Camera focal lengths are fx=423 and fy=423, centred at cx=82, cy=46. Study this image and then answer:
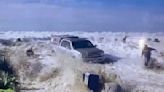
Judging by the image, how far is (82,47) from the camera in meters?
6.41

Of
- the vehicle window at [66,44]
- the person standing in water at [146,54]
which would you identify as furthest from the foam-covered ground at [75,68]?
the vehicle window at [66,44]

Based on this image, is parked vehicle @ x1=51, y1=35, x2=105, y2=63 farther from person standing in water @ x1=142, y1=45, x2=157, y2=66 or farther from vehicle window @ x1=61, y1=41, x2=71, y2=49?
person standing in water @ x1=142, y1=45, x2=157, y2=66

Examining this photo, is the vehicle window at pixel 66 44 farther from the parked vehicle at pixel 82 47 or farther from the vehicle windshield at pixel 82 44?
the vehicle windshield at pixel 82 44

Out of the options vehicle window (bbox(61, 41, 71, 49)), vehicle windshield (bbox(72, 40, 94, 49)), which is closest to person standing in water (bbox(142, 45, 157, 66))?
vehicle windshield (bbox(72, 40, 94, 49))

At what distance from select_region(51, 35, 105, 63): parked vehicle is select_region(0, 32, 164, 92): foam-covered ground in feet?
0.42

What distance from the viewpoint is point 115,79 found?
5793 millimetres

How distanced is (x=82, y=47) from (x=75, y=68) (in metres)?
0.67

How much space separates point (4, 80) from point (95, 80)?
3.99 feet

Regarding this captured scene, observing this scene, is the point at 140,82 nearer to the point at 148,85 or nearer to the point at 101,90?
the point at 148,85

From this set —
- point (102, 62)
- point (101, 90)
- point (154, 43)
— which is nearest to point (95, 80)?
point (101, 90)

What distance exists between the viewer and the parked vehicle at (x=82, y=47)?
19.5 feet

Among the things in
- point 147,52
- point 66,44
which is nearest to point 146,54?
point 147,52

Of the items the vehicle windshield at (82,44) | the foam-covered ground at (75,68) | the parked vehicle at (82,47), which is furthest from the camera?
the vehicle windshield at (82,44)

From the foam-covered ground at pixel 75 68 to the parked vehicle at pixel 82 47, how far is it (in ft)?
0.42
